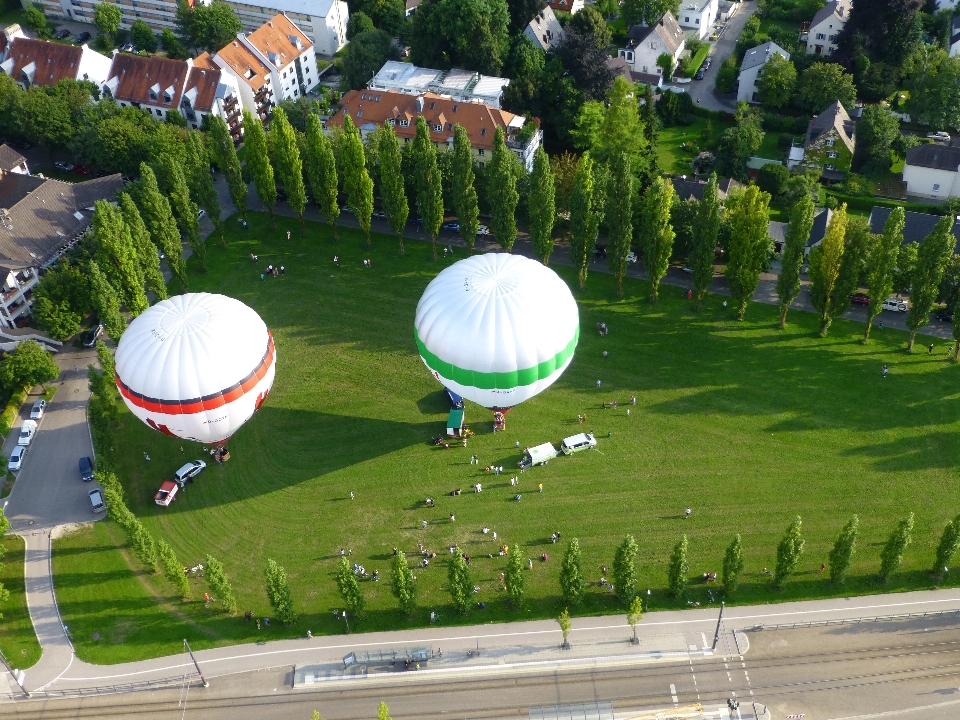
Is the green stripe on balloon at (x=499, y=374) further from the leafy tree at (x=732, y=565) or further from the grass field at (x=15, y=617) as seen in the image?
the grass field at (x=15, y=617)

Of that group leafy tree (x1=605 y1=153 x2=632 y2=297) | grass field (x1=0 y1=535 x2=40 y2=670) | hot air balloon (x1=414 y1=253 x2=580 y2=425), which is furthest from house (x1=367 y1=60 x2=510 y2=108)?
grass field (x1=0 y1=535 x2=40 y2=670)

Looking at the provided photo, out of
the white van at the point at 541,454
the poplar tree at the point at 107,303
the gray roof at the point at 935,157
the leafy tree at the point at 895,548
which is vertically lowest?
the white van at the point at 541,454

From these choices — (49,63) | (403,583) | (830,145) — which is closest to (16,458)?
(403,583)

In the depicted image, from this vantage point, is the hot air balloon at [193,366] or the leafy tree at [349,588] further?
the hot air balloon at [193,366]

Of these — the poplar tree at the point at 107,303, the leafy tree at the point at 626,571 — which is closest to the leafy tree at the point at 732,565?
the leafy tree at the point at 626,571

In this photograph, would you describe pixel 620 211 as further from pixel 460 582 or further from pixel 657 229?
pixel 460 582

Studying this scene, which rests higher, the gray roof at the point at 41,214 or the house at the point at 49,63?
the house at the point at 49,63

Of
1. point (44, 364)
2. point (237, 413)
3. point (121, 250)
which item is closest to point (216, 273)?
point (121, 250)
